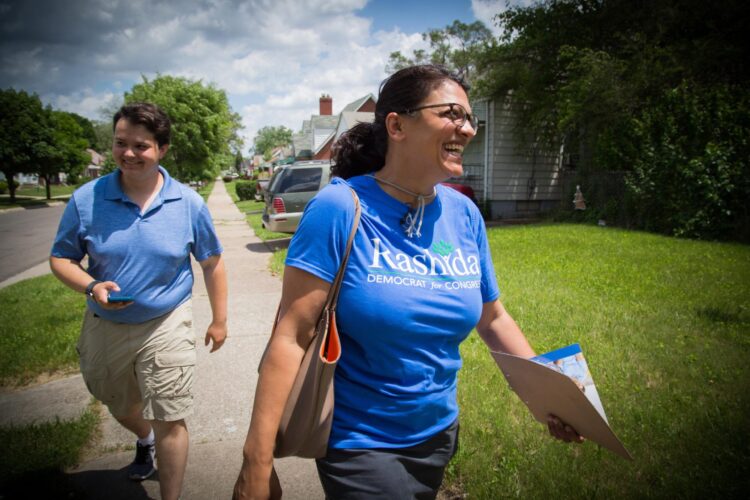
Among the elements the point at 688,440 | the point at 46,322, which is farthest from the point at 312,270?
the point at 46,322

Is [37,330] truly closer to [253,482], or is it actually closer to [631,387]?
[253,482]

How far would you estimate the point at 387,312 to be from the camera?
4.78 ft

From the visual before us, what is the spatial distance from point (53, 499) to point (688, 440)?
4.03m

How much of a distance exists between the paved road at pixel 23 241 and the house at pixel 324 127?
20129 millimetres

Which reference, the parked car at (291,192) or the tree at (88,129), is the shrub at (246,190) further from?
the tree at (88,129)

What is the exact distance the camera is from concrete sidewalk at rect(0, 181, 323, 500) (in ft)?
9.42

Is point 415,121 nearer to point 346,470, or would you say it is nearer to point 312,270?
point 312,270

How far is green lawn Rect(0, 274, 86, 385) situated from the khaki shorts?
265cm

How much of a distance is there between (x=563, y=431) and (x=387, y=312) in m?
0.88

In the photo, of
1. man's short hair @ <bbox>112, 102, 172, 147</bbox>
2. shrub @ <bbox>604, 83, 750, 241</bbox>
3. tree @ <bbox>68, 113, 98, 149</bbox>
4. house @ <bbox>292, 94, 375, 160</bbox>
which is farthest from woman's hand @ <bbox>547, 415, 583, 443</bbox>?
tree @ <bbox>68, 113, 98, 149</bbox>

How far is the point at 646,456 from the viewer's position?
2936 millimetres

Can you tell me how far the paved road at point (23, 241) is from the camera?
1162 cm

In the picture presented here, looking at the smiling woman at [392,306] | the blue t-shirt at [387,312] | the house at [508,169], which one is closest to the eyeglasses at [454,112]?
the smiling woman at [392,306]

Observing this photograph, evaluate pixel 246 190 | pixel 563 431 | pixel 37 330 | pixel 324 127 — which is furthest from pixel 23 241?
pixel 324 127
